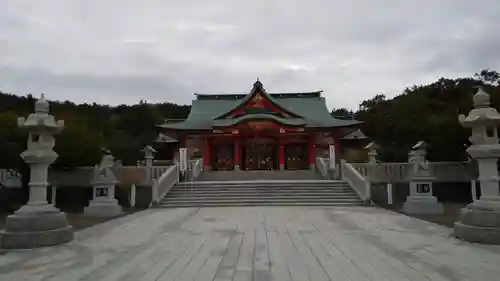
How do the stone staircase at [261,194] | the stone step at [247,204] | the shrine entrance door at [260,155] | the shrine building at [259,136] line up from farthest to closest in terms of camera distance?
the shrine entrance door at [260,155] → the shrine building at [259,136] → the stone staircase at [261,194] → the stone step at [247,204]

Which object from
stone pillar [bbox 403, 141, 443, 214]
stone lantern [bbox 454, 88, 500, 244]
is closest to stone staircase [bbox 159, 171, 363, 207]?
stone pillar [bbox 403, 141, 443, 214]

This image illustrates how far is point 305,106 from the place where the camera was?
32844 millimetres

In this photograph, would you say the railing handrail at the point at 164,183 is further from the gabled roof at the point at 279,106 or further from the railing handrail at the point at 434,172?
the gabled roof at the point at 279,106

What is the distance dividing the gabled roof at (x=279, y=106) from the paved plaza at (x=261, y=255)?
59.1 feet

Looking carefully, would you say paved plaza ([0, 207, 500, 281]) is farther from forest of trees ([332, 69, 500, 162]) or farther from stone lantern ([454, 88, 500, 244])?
forest of trees ([332, 69, 500, 162])

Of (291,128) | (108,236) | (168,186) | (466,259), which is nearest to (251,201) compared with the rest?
(168,186)

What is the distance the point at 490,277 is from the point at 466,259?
0.95m

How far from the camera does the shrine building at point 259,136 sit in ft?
85.6

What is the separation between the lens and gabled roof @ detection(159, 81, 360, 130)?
27.1 m

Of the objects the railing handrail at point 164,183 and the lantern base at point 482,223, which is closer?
the lantern base at point 482,223

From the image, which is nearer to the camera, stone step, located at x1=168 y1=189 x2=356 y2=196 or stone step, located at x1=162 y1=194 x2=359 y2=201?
stone step, located at x1=162 y1=194 x2=359 y2=201

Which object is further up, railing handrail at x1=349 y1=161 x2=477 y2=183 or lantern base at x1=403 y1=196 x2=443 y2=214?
railing handrail at x1=349 y1=161 x2=477 y2=183

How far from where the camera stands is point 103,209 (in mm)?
11938

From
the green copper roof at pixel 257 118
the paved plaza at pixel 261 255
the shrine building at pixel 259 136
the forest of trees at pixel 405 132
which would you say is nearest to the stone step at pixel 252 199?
the forest of trees at pixel 405 132
